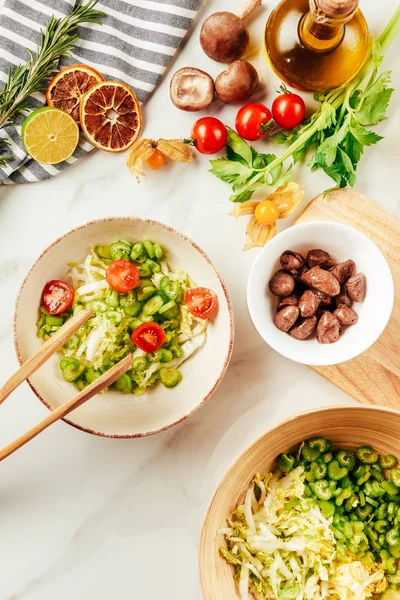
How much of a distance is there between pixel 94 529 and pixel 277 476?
0.72m

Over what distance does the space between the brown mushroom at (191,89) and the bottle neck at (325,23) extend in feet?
1.15

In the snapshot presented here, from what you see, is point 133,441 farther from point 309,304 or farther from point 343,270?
point 343,270

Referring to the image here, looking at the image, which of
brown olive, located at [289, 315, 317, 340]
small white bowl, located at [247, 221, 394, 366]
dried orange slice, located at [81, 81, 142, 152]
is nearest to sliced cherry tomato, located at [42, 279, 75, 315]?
dried orange slice, located at [81, 81, 142, 152]

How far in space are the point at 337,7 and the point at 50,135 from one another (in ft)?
3.32

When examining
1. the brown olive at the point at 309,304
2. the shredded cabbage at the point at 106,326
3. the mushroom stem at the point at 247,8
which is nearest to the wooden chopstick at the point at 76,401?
the shredded cabbage at the point at 106,326

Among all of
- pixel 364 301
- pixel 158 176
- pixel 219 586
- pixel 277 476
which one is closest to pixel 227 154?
pixel 158 176

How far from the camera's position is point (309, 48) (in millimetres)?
1853

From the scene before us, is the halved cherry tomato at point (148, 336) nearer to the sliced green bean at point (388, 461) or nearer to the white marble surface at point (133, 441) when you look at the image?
the white marble surface at point (133, 441)

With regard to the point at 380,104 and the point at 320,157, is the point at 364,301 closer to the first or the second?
the point at 320,157

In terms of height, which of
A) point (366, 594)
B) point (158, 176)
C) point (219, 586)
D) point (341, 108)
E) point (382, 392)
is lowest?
point (219, 586)

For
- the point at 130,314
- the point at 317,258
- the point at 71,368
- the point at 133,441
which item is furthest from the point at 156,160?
the point at 133,441

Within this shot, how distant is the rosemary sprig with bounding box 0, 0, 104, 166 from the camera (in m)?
1.97

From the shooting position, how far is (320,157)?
1919 millimetres

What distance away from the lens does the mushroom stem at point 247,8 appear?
1.97 m
